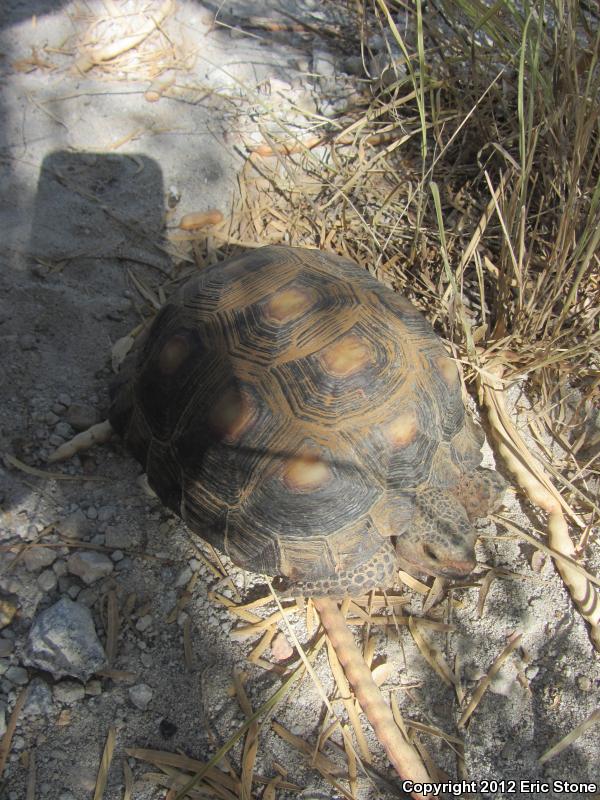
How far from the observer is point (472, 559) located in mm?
2109

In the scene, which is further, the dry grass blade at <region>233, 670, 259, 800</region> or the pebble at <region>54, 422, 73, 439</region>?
the pebble at <region>54, 422, 73, 439</region>

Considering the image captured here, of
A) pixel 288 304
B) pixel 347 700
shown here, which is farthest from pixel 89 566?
pixel 288 304

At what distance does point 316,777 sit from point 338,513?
771 mm

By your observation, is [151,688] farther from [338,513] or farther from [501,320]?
[501,320]

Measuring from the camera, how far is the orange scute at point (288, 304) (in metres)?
2.09

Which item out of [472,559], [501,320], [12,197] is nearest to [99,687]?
[472,559]

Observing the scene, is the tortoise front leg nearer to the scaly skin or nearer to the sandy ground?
the sandy ground

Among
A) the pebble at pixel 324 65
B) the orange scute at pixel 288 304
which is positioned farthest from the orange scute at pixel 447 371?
the pebble at pixel 324 65

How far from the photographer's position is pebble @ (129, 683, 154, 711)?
6.46 ft

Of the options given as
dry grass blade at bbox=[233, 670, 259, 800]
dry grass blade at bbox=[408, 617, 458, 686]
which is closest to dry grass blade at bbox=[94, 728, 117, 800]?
dry grass blade at bbox=[233, 670, 259, 800]

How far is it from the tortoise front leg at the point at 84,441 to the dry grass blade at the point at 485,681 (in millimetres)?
1571

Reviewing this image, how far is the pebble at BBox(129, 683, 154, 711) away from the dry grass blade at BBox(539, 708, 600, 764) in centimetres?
121

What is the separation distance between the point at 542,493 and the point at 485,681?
2.39 ft

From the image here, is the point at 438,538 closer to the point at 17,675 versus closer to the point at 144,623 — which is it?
the point at 144,623
